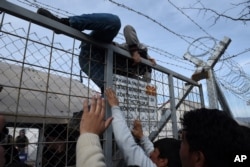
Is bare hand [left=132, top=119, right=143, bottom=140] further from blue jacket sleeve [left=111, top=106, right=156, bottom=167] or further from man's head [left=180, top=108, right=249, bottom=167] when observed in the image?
man's head [left=180, top=108, right=249, bottom=167]

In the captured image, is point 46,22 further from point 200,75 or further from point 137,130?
point 200,75

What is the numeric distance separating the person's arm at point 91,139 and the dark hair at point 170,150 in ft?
2.95

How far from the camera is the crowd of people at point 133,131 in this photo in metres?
1.06

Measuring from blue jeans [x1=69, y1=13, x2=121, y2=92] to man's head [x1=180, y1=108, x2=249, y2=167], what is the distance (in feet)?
2.90

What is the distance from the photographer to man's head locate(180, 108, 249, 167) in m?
1.06

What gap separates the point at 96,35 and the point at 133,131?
858mm

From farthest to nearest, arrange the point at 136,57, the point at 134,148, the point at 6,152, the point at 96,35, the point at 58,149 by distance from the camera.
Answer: the point at 136,57, the point at 96,35, the point at 134,148, the point at 58,149, the point at 6,152

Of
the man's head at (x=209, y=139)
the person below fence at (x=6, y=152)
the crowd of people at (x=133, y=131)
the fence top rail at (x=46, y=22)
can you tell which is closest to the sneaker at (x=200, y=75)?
the crowd of people at (x=133, y=131)

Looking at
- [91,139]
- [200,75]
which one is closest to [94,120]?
[91,139]

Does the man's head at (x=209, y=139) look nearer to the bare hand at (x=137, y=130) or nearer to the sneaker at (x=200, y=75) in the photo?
the bare hand at (x=137, y=130)

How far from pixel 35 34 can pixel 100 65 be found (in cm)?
64

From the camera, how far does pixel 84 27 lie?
1857mm

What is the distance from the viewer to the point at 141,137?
7.50ft

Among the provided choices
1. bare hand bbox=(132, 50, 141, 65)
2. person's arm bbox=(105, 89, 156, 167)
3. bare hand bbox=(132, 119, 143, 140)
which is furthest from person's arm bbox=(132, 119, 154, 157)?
bare hand bbox=(132, 50, 141, 65)
